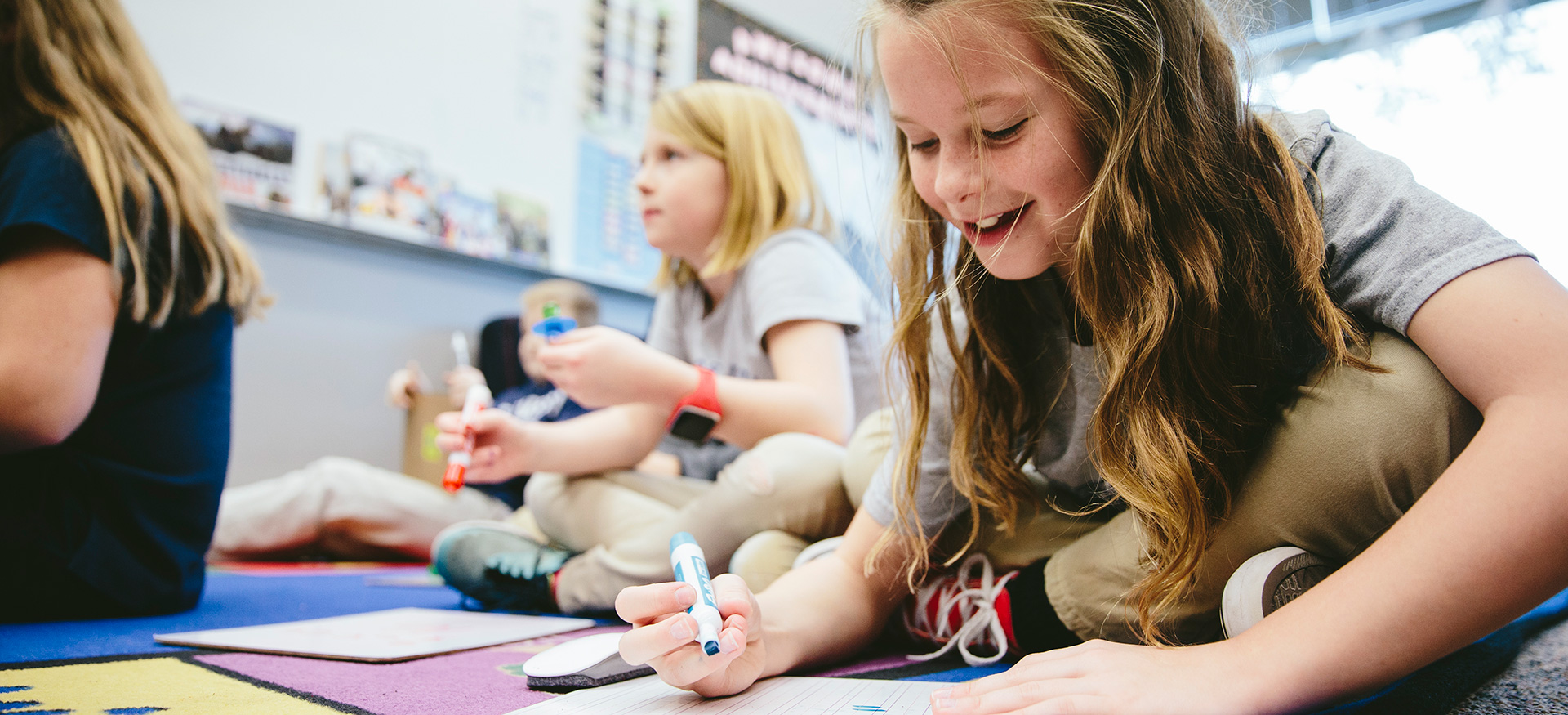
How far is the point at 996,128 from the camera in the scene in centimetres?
42

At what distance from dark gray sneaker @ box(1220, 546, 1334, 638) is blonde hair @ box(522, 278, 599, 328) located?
4.47 feet

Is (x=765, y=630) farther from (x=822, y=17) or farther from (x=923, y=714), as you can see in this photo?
(x=822, y=17)

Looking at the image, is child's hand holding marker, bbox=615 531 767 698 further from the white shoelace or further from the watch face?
the watch face

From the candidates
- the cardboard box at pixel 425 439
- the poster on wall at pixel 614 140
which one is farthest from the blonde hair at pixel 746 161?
the poster on wall at pixel 614 140

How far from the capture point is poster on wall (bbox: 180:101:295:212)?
1.41 m

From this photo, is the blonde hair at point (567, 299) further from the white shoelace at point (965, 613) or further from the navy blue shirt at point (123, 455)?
the white shoelace at point (965, 613)

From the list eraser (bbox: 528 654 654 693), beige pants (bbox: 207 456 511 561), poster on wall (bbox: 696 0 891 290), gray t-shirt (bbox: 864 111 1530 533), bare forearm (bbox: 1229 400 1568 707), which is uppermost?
poster on wall (bbox: 696 0 891 290)

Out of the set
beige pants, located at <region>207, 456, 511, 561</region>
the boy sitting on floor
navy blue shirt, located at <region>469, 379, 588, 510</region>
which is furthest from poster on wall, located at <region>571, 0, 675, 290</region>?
beige pants, located at <region>207, 456, 511, 561</region>

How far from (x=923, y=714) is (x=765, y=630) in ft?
0.33


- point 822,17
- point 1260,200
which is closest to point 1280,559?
point 1260,200

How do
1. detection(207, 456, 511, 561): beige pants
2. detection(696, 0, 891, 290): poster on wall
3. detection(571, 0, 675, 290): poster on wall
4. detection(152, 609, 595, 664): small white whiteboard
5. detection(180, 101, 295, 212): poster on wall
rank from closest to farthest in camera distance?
detection(152, 609, 595, 664): small white whiteboard, detection(207, 456, 511, 561): beige pants, detection(180, 101, 295, 212): poster on wall, detection(571, 0, 675, 290): poster on wall, detection(696, 0, 891, 290): poster on wall

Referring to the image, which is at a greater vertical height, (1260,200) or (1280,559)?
(1260,200)

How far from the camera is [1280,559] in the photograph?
0.40 m

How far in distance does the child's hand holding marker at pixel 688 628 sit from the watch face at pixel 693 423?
36cm
